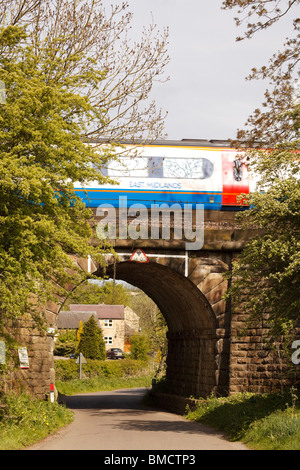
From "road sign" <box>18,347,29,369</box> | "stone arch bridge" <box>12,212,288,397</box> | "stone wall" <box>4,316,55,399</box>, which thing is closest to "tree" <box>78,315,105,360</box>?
"stone arch bridge" <box>12,212,288,397</box>

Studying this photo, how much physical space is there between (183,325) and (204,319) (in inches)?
125

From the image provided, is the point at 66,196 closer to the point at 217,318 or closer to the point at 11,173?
the point at 11,173

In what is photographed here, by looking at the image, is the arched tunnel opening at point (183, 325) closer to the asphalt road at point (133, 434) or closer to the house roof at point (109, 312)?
the asphalt road at point (133, 434)

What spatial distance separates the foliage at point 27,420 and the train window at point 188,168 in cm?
808

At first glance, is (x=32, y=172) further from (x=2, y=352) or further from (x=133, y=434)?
(x=133, y=434)

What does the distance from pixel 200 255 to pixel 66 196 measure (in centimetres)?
746

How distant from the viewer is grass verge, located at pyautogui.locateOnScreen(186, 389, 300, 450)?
11.3m

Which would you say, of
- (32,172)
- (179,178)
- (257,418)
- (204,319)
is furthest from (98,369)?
(32,172)

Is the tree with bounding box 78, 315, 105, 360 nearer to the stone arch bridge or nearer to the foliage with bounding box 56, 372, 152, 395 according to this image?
the foliage with bounding box 56, 372, 152, 395

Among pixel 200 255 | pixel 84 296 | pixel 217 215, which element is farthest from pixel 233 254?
pixel 84 296

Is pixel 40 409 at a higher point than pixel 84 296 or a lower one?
lower

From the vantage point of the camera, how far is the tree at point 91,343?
166 feet

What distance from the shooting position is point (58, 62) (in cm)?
1259

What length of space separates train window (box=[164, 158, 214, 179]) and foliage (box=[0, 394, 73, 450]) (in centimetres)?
808
